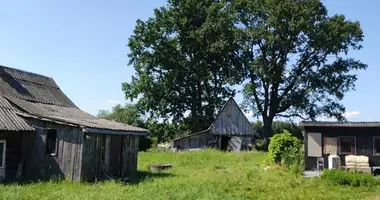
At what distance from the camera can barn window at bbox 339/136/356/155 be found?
25.8m

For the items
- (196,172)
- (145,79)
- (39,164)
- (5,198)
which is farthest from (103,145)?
(145,79)

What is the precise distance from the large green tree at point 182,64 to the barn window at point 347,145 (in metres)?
24.9

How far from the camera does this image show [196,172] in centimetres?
2539

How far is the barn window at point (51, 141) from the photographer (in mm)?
20797

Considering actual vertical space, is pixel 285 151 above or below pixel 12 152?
above

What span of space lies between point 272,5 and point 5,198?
130 feet

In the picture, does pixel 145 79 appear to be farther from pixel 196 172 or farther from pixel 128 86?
pixel 196 172

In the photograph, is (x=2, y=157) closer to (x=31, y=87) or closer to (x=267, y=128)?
(x=31, y=87)

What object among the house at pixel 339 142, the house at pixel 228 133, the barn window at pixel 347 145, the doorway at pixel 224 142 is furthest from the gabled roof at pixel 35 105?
the doorway at pixel 224 142

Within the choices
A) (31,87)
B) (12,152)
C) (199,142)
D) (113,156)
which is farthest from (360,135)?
(199,142)

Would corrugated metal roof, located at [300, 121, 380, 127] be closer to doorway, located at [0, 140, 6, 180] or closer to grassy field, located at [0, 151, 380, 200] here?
grassy field, located at [0, 151, 380, 200]

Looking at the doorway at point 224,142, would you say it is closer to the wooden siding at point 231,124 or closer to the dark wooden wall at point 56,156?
the wooden siding at point 231,124

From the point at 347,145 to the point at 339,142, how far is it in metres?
0.51

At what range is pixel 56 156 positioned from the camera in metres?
20.5
